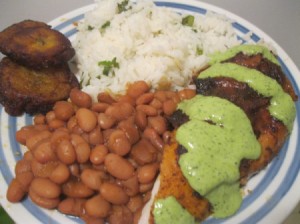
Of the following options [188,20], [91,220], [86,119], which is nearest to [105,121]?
[86,119]

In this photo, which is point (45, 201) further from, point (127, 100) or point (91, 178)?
point (127, 100)

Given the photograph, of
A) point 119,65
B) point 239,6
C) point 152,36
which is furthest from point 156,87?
point 239,6

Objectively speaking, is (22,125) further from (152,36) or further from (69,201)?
(152,36)

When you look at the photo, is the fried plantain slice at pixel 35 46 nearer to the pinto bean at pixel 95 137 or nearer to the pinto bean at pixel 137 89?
the pinto bean at pixel 137 89

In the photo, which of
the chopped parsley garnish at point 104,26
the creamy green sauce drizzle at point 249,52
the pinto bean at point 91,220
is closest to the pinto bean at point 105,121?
the pinto bean at point 91,220

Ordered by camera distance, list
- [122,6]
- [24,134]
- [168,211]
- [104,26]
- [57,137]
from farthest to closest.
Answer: [122,6] < [104,26] < [24,134] < [57,137] < [168,211]

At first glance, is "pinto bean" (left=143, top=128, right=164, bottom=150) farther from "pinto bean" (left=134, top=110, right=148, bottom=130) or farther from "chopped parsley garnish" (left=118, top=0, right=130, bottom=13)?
"chopped parsley garnish" (left=118, top=0, right=130, bottom=13)
